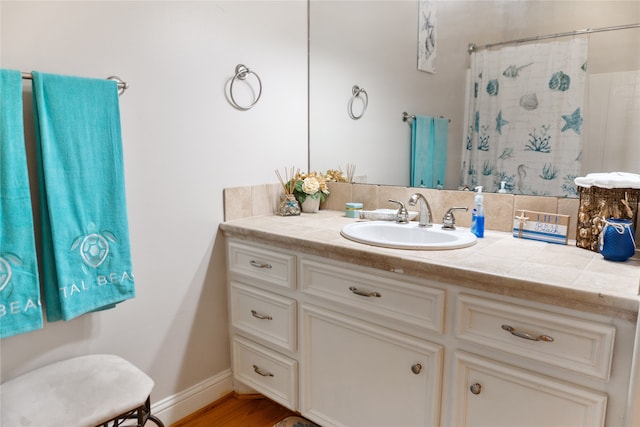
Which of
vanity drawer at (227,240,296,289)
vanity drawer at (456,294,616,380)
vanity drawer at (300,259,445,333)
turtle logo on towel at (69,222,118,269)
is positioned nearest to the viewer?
vanity drawer at (456,294,616,380)

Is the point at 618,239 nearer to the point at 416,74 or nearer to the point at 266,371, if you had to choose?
the point at 416,74

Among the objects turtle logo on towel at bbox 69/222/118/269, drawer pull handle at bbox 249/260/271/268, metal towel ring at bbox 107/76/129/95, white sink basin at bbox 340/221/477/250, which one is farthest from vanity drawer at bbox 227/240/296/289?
metal towel ring at bbox 107/76/129/95

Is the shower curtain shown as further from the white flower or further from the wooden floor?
the wooden floor

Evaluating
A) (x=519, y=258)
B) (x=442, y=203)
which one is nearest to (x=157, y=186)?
(x=442, y=203)

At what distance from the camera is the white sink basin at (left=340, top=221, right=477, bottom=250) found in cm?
148

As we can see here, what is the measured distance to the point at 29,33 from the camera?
134cm

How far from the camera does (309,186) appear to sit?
2160 millimetres

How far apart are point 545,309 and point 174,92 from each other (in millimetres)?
1538

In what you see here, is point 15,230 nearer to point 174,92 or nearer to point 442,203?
point 174,92

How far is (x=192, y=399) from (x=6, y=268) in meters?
1.03

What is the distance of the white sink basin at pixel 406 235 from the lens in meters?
1.48

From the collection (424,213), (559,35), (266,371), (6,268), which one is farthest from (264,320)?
(559,35)

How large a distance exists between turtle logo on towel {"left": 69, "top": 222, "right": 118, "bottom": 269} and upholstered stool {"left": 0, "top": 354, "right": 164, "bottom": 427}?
35 centimetres

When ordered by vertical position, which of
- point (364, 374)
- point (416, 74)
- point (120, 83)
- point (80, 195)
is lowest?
point (364, 374)
